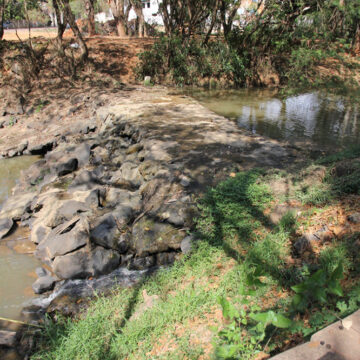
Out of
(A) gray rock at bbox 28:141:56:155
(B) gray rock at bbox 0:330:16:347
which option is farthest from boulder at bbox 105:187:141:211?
(A) gray rock at bbox 28:141:56:155

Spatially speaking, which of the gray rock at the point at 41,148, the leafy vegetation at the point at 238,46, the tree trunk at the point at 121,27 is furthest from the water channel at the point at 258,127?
the tree trunk at the point at 121,27

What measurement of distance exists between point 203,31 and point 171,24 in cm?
153

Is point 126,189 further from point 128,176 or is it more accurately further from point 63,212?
point 63,212

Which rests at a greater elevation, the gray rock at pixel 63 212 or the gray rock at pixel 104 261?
the gray rock at pixel 63 212

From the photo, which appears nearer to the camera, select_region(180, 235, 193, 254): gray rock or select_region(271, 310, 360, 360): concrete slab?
select_region(271, 310, 360, 360): concrete slab

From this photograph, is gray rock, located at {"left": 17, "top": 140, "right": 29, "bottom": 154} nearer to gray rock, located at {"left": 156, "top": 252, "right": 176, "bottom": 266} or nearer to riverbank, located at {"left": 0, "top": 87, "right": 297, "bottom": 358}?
riverbank, located at {"left": 0, "top": 87, "right": 297, "bottom": 358}

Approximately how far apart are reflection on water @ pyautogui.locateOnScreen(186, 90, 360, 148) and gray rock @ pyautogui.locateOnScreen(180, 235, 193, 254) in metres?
4.47

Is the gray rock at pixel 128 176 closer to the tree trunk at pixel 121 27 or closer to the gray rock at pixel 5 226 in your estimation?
the gray rock at pixel 5 226

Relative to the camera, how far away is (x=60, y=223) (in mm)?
5469

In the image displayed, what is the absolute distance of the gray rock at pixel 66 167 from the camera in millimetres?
7364

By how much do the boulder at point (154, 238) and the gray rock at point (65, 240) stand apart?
718 millimetres

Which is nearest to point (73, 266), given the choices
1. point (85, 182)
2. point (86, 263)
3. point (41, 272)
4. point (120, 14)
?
point (86, 263)

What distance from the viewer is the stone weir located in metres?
4.48

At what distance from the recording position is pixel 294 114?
10.3m
